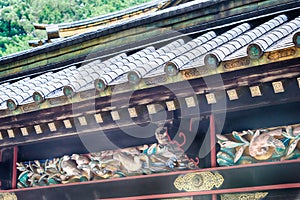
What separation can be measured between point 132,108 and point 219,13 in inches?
86.6

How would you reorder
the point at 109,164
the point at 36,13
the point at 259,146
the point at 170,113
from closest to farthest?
the point at 259,146, the point at 170,113, the point at 109,164, the point at 36,13

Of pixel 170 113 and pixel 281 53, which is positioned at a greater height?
pixel 281 53

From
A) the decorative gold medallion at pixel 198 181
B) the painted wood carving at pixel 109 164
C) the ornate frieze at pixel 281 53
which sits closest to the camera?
the ornate frieze at pixel 281 53

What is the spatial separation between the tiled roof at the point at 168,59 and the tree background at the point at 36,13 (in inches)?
850

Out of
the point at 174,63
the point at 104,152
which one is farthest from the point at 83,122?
the point at 174,63

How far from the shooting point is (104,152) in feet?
23.2

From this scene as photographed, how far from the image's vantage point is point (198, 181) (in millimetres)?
6203

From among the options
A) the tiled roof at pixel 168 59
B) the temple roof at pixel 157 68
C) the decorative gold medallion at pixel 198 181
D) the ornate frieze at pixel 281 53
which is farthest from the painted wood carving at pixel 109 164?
the ornate frieze at pixel 281 53

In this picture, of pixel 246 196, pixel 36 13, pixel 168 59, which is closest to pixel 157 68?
pixel 168 59

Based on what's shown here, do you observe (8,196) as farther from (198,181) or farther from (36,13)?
(36,13)

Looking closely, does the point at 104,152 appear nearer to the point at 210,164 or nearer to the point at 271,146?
the point at 210,164

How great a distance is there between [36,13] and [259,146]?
89.9 feet

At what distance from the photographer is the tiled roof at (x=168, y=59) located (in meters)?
5.53

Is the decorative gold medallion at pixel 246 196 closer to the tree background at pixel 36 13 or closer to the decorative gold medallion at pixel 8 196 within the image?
the decorative gold medallion at pixel 8 196
